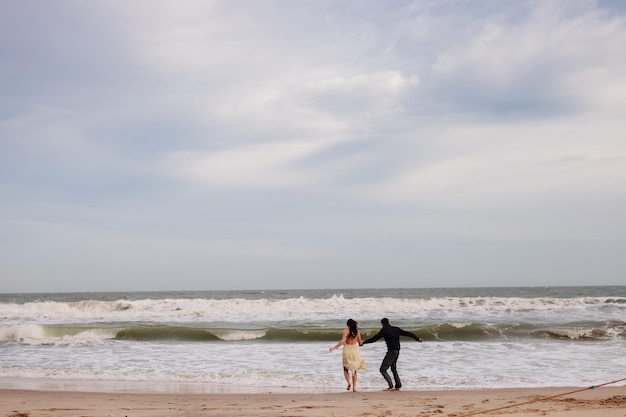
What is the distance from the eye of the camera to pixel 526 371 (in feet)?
41.7

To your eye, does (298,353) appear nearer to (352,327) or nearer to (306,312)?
(352,327)

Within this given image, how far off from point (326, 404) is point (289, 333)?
12510 millimetres

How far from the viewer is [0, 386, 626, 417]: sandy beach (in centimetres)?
803

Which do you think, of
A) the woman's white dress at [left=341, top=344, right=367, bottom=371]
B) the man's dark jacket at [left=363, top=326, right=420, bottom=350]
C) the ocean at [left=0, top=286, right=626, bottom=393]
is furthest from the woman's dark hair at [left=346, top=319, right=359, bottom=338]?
the ocean at [left=0, top=286, right=626, bottom=393]

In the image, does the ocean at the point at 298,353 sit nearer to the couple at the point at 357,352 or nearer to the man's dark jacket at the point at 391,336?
the couple at the point at 357,352

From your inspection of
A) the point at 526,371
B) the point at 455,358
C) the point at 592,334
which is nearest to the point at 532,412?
the point at 526,371

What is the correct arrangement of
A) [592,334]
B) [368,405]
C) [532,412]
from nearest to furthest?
[532,412]
[368,405]
[592,334]

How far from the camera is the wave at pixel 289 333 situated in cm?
2017

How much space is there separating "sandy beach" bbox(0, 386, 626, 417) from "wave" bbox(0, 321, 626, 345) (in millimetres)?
9986

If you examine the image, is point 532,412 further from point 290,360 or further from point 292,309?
point 292,309

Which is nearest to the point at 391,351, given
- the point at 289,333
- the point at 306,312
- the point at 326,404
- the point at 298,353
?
the point at 326,404

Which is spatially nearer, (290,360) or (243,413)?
(243,413)

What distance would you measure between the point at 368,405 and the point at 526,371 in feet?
18.5

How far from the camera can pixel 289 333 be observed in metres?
21.2
